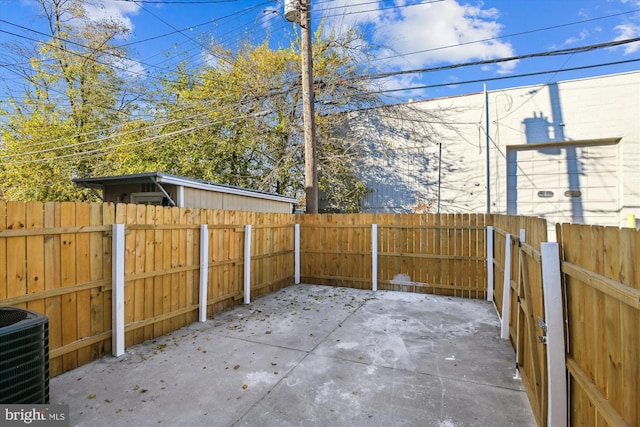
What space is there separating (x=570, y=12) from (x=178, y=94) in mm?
13769

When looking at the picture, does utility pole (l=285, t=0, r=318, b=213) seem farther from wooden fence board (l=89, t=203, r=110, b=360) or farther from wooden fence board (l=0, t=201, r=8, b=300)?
wooden fence board (l=0, t=201, r=8, b=300)

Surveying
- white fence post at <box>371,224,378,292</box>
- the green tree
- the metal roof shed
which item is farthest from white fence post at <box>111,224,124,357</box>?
the green tree

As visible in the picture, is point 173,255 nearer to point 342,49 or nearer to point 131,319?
point 131,319

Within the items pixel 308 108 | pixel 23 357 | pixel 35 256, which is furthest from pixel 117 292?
pixel 308 108

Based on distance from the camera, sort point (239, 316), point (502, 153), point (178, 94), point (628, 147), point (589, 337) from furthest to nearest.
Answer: point (178, 94)
point (502, 153)
point (628, 147)
point (239, 316)
point (589, 337)

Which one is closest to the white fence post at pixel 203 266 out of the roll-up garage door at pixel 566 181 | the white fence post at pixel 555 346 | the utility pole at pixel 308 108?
the utility pole at pixel 308 108

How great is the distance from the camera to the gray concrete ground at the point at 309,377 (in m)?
2.39

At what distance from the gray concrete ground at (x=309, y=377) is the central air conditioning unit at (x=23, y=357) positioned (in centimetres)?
38

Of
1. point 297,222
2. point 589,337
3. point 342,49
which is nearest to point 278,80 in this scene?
point 342,49

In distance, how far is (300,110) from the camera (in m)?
13.0

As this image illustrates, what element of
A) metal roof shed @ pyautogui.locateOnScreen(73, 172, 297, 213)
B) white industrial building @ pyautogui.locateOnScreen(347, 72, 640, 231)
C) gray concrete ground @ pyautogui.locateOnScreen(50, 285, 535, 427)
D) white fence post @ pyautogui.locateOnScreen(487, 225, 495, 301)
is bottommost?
gray concrete ground @ pyautogui.locateOnScreen(50, 285, 535, 427)

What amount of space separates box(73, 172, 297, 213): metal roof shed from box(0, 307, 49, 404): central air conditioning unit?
3.99 meters

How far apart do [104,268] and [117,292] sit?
0.29 metres

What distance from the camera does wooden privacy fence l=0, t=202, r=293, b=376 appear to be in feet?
9.28
